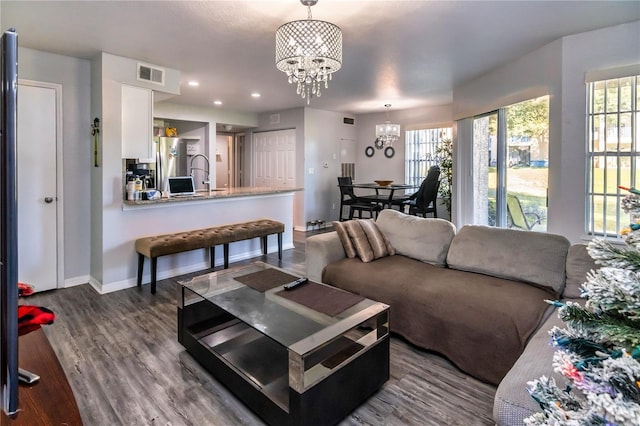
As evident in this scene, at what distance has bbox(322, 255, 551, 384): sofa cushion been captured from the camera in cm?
205

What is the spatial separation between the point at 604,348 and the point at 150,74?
4454 mm

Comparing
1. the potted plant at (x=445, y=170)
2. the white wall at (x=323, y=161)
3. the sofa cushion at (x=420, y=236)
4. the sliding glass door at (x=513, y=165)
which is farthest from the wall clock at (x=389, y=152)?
the sofa cushion at (x=420, y=236)

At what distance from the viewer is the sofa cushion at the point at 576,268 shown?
2.29m

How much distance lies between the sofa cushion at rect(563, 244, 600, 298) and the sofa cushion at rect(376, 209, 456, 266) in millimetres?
860

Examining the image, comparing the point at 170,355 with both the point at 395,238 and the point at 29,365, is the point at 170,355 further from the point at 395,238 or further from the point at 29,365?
the point at 395,238

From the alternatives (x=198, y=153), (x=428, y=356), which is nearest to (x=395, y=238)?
(x=428, y=356)

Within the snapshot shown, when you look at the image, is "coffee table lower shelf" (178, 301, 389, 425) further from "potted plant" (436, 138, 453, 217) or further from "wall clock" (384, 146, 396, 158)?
"wall clock" (384, 146, 396, 158)

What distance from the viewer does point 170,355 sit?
247 centimetres

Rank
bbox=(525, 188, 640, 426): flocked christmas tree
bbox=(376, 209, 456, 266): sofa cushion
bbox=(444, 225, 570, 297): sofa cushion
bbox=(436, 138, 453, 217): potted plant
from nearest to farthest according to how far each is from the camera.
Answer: bbox=(525, 188, 640, 426): flocked christmas tree < bbox=(444, 225, 570, 297): sofa cushion < bbox=(376, 209, 456, 266): sofa cushion < bbox=(436, 138, 453, 217): potted plant

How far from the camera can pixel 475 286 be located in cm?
239

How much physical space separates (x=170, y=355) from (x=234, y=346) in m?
0.48

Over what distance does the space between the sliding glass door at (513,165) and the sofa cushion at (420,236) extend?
1.64 metres

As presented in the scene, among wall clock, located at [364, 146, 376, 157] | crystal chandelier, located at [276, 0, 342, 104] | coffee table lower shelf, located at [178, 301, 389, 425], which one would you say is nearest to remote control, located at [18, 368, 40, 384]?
coffee table lower shelf, located at [178, 301, 389, 425]

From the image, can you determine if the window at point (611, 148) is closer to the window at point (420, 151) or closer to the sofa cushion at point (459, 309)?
the sofa cushion at point (459, 309)
